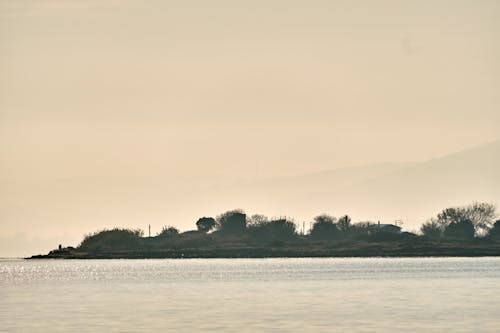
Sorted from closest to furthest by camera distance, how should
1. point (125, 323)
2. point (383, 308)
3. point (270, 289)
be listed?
point (125, 323) < point (383, 308) < point (270, 289)

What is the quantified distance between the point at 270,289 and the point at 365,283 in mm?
18196

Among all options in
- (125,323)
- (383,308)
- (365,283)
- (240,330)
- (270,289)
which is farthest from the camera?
(365,283)

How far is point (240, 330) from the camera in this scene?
8212 centimetres

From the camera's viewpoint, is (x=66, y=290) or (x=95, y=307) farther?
(x=66, y=290)

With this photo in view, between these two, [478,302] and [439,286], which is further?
[439,286]

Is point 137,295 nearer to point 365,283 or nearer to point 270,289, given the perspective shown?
point 270,289

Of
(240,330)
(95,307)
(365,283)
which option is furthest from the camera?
(365,283)

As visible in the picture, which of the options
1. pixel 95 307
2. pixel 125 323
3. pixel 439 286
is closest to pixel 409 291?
pixel 439 286

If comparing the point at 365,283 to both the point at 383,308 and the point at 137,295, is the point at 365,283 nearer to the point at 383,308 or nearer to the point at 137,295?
the point at 137,295

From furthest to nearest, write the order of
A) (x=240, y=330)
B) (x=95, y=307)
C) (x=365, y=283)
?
(x=365, y=283)
(x=95, y=307)
(x=240, y=330)

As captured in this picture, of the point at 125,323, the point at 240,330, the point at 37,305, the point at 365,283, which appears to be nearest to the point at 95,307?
the point at 37,305

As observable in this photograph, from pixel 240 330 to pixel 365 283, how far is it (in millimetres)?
76716

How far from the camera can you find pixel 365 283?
157 m

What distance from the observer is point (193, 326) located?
85312 millimetres
